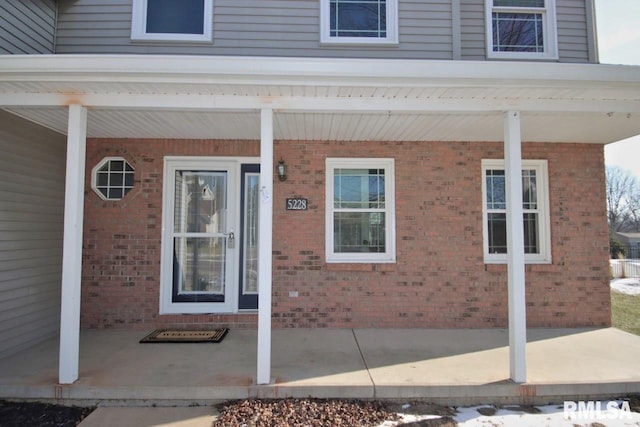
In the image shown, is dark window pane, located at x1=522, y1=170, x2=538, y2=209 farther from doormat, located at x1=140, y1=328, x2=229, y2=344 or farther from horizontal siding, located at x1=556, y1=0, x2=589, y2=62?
doormat, located at x1=140, y1=328, x2=229, y2=344

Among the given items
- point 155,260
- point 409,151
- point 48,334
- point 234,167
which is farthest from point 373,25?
point 48,334

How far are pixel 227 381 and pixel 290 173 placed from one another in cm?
277

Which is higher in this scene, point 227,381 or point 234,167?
point 234,167

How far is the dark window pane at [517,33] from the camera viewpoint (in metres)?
5.52

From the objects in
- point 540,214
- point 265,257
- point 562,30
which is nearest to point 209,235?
point 265,257

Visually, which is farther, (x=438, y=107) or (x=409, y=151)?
(x=409, y=151)

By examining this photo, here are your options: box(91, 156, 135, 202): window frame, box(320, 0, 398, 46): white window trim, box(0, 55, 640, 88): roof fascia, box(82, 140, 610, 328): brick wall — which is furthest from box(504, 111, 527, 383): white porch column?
box(91, 156, 135, 202): window frame

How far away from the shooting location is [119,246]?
5.05 m

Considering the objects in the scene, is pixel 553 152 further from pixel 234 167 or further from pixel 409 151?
pixel 234 167

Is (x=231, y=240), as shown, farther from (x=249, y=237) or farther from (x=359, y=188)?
(x=359, y=188)

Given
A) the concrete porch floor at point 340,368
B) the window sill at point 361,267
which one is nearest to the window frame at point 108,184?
the concrete porch floor at point 340,368

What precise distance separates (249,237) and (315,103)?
245cm

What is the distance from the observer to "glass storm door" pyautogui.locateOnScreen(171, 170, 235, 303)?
5.18m

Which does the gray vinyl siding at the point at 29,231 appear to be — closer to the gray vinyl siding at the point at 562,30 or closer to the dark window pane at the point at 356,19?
the dark window pane at the point at 356,19
